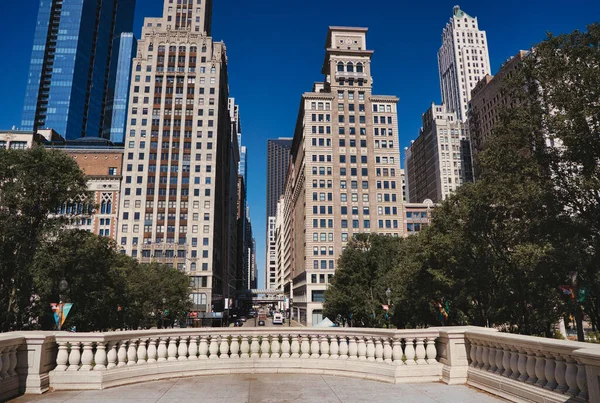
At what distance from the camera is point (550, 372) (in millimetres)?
7746

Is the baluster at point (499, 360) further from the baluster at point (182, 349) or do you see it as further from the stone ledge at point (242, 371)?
the baluster at point (182, 349)

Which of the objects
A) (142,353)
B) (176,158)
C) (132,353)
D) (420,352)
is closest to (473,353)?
(420,352)

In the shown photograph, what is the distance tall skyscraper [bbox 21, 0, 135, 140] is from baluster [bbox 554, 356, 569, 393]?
7808 inches

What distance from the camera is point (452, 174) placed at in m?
174

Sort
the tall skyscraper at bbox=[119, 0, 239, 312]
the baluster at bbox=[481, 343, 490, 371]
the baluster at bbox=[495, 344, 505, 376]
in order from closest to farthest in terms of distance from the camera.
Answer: the baluster at bbox=[495, 344, 505, 376], the baluster at bbox=[481, 343, 490, 371], the tall skyscraper at bbox=[119, 0, 239, 312]

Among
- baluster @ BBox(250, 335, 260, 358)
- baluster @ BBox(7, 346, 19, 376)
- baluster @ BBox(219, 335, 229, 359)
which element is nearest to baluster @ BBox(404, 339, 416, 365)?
baluster @ BBox(250, 335, 260, 358)

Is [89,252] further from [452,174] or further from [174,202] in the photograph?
[452,174]

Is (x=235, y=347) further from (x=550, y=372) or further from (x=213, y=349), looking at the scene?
(x=550, y=372)

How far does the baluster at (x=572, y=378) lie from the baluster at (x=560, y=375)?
20 centimetres

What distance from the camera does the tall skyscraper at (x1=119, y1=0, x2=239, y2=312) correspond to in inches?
3844

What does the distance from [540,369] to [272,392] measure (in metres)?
5.53

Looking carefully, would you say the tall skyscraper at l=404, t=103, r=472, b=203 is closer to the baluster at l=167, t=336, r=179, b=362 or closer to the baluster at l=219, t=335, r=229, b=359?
the baluster at l=219, t=335, r=229, b=359

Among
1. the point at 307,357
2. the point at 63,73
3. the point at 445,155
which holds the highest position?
the point at 63,73

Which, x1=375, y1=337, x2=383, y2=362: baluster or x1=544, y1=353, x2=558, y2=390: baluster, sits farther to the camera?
x1=375, y1=337, x2=383, y2=362: baluster
